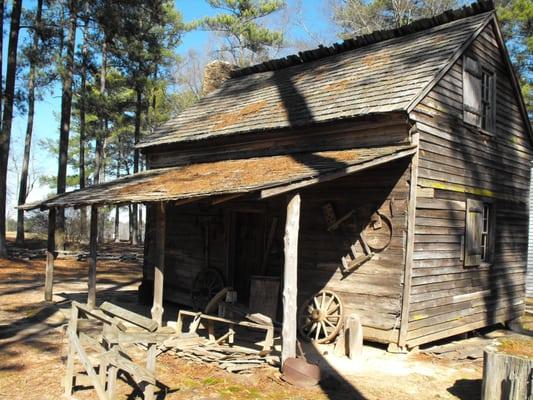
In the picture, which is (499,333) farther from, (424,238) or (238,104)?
(238,104)

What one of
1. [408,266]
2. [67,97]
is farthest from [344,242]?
[67,97]

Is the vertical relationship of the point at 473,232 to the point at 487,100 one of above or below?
below

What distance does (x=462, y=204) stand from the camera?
34.5 ft

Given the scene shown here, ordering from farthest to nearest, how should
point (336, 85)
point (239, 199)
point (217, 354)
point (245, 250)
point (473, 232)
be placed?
point (245, 250) < point (336, 85) < point (473, 232) < point (239, 199) < point (217, 354)

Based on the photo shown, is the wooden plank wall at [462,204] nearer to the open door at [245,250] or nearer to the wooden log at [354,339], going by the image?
the wooden log at [354,339]

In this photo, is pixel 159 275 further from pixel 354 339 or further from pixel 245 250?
pixel 354 339

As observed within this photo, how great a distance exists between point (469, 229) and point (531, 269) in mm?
9717

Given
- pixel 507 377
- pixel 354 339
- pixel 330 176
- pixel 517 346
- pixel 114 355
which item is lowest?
pixel 517 346

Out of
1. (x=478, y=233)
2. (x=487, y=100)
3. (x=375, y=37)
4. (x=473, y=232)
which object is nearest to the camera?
(x=473, y=232)

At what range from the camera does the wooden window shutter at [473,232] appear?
10578mm

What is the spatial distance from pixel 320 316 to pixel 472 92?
5.78m

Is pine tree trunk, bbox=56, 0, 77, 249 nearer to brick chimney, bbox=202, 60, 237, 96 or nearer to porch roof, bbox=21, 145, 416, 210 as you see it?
brick chimney, bbox=202, 60, 237, 96

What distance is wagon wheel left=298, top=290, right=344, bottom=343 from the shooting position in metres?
9.52

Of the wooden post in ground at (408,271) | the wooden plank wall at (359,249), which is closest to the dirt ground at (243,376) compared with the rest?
the wooden post in ground at (408,271)
